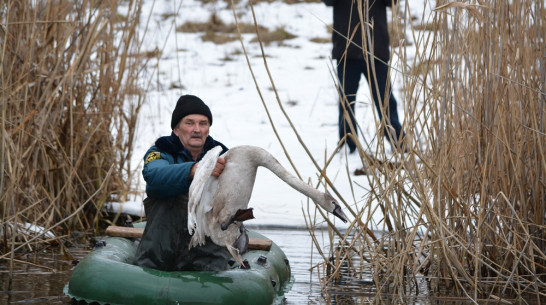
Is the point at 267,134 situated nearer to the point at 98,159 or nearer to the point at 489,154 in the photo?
the point at 98,159

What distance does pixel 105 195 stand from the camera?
18.3ft

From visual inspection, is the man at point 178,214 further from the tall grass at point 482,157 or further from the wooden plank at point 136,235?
the tall grass at point 482,157

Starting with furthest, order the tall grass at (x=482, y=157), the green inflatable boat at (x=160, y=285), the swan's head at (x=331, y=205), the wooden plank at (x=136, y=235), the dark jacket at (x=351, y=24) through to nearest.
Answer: the dark jacket at (x=351, y=24) < the wooden plank at (x=136, y=235) < the tall grass at (x=482, y=157) < the green inflatable boat at (x=160, y=285) < the swan's head at (x=331, y=205)

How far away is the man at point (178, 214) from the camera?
3.78 meters

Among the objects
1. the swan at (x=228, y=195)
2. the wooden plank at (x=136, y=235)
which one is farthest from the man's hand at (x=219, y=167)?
the wooden plank at (x=136, y=235)

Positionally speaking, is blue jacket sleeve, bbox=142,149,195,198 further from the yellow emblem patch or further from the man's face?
the man's face

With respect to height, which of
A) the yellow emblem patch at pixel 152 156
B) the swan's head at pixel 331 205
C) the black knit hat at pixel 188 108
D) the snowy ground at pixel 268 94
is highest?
the black knit hat at pixel 188 108

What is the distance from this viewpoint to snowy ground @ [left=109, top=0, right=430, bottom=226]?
23.6 ft

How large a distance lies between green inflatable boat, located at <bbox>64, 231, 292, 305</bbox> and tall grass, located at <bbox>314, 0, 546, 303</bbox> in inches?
22.0

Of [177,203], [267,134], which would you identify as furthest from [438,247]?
[267,134]

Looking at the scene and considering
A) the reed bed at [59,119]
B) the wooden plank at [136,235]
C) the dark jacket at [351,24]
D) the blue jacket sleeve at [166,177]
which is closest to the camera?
the blue jacket sleeve at [166,177]

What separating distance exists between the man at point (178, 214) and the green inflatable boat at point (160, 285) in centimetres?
20

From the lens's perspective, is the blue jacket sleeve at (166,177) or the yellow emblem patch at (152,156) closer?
the blue jacket sleeve at (166,177)

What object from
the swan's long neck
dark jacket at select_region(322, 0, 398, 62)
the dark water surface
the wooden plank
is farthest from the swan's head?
dark jacket at select_region(322, 0, 398, 62)
